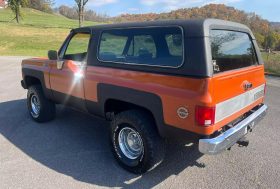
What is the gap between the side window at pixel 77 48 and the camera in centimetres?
452

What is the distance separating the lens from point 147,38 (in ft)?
11.8

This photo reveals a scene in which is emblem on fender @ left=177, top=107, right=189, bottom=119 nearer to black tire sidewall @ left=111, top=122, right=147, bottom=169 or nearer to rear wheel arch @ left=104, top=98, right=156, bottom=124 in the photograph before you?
black tire sidewall @ left=111, top=122, right=147, bottom=169

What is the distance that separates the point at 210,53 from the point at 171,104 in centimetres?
67

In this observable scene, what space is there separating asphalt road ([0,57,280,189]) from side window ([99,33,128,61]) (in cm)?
144

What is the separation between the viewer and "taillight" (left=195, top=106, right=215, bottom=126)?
2.88 m

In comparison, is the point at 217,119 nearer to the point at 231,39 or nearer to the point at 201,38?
the point at 201,38

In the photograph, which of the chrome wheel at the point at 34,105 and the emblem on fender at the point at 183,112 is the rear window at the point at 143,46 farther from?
the chrome wheel at the point at 34,105

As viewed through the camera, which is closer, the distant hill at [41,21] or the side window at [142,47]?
the side window at [142,47]

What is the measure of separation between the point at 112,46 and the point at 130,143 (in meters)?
1.38

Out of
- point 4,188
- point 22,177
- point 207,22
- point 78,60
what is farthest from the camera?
point 78,60

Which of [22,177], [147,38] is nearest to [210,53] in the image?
[147,38]

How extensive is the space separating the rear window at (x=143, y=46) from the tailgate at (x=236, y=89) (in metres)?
0.51

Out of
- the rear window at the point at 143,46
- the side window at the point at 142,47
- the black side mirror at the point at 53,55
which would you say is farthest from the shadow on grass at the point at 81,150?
the black side mirror at the point at 53,55

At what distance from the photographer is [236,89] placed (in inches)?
130
